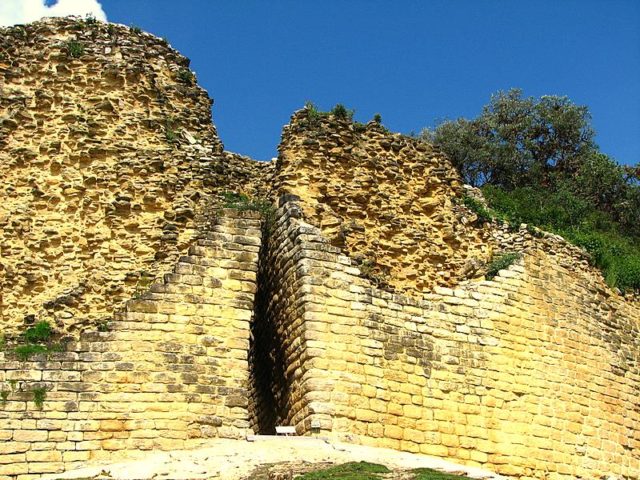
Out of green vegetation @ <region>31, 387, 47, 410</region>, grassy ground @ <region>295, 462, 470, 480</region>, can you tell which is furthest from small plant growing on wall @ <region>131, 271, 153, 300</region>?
grassy ground @ <region>295, 462, 470, 480</region>

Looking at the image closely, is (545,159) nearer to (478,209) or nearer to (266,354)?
(478,209)

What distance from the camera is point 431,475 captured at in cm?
1081

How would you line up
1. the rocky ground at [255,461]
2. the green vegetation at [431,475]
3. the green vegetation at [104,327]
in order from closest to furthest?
1. the green vegetation at [431,475]
2. the rocky ground at [255,461]
3. the green vegetation at [104,327]


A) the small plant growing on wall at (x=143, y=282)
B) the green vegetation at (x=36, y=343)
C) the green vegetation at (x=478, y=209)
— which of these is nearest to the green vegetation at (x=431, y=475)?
the green vegetation at (x=36, y=343)

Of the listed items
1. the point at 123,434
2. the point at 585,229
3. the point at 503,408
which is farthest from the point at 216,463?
the point at 585,229

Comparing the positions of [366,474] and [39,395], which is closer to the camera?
[366,474]

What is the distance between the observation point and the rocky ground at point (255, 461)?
11.2 metres

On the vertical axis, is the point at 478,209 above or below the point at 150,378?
above

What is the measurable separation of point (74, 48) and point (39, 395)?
6.27m

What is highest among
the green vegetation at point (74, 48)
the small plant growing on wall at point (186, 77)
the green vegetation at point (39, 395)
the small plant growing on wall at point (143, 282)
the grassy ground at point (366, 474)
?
the green vegetation at point (74, 48)

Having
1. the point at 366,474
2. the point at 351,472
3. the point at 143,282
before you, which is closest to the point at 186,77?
the point at 143,282

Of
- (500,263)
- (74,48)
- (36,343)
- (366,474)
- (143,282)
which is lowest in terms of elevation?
Result: (366,474)

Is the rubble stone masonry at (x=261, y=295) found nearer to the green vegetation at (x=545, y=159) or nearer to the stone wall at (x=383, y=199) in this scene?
the stone wall at (x=383, y=199)

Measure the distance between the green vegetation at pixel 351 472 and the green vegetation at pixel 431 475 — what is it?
1.20 feet
